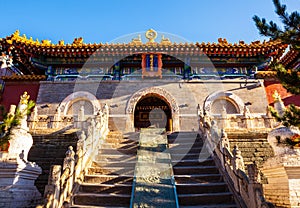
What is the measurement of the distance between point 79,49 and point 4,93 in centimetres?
496

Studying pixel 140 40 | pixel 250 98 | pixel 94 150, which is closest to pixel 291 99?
pixel 250 98

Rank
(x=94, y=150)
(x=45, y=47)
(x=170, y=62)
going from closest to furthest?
(x=94, y=150)
(x=45, y=47)
(x=170, y=62)

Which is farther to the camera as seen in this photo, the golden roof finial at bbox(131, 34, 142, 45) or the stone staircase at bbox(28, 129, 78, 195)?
the golden roof finial at bbox(131, 34, 142, 45)

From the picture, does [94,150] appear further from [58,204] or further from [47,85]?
[47,85]

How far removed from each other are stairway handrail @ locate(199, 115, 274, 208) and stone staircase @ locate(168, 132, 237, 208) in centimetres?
18

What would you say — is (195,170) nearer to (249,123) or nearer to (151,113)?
(249,123)

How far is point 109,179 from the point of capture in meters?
5.34

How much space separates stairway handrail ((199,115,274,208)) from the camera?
156 inches

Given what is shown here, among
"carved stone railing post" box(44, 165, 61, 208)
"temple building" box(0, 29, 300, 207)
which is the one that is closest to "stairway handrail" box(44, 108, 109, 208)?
"carved stone railing post" box(44, 165, 61, 208)

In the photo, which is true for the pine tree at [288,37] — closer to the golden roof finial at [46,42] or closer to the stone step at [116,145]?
the stone step at [116,145]

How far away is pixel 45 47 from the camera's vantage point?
1202 cm

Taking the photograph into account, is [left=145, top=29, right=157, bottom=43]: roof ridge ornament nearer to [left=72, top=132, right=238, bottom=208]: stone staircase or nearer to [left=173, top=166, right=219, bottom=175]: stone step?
[left=72, top=132, right=238, bottom=208]: stone staircase

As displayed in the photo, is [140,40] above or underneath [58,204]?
above

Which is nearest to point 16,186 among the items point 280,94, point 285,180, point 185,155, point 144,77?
point 185,155
